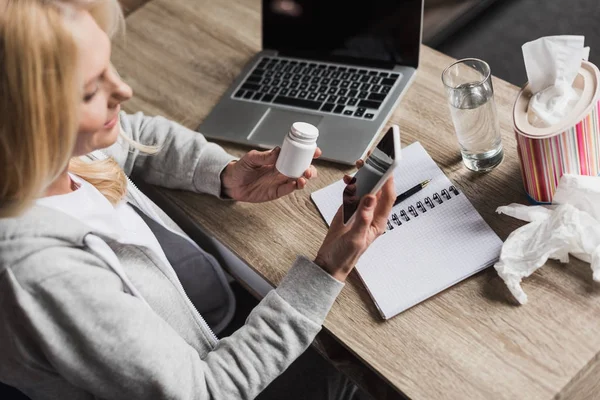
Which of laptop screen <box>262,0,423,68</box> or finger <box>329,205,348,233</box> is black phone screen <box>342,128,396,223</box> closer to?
finger <box>329,205,348,233</box>

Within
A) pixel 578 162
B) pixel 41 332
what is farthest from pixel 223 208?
pixel 578 162

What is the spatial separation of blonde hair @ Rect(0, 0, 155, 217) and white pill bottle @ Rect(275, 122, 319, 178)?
31 centimetres

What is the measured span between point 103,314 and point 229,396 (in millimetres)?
204

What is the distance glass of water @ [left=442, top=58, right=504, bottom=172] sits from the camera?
3.16ft

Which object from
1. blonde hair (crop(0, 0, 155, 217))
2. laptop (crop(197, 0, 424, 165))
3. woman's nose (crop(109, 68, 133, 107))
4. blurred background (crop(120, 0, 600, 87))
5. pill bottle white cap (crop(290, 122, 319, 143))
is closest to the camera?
blonde hair (crop(0, 0, 155, 217))

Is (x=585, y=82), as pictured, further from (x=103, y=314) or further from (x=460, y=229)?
(x=103, y=314)

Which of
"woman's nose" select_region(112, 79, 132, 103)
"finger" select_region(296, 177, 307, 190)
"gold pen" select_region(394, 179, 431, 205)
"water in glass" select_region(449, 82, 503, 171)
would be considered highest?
"water in glass" select_region(449, 82, 503, 171)

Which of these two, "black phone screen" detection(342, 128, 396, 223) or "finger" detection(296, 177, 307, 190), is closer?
"black phone screen" detection(342, 128, 396, 223)

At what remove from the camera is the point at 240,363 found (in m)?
0.87

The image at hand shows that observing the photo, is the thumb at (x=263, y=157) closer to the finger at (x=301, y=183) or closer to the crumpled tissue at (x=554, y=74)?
the finger at (x=301, y=183)

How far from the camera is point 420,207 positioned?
97 centimetres

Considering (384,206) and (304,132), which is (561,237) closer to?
(384,206)

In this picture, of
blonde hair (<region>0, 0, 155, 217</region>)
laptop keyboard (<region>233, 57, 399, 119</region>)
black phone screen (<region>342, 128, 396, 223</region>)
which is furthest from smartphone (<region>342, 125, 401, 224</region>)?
blonde hair (<region>0, 0, 155, 217</region>)

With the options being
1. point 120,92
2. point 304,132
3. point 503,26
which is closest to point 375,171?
point 304,132
